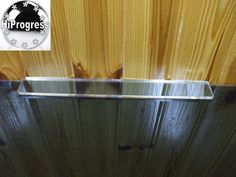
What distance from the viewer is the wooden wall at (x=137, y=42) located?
447 millimetres

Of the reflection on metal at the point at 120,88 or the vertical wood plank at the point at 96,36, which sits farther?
the reflection on metal at the point at 120,88

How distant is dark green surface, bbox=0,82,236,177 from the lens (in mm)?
586

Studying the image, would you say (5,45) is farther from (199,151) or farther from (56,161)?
(199,151)

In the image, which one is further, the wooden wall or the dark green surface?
the dark green surface

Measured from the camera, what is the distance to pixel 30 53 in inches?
19.9

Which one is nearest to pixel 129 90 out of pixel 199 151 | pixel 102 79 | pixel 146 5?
pixel 102 79

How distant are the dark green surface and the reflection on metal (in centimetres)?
2

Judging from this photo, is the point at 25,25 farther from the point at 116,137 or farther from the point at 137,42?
the point at 116,137

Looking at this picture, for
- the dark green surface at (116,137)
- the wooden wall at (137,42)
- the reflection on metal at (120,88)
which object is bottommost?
the dark green surface at (116,137)

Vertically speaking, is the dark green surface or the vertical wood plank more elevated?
the vertical wood plank

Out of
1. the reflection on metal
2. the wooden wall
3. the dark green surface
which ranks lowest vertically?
the dark green surface

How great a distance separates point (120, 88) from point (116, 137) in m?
0.18

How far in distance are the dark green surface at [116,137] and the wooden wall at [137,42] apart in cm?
7

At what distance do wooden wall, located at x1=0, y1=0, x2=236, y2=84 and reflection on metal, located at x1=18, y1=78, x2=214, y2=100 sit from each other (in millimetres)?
16
